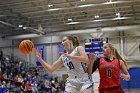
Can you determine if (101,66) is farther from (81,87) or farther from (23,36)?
(23,36)

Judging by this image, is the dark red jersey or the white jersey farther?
the white jersey

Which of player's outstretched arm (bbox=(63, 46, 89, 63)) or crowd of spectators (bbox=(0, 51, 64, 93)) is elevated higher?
player's outstretched arm (bbox=(63, 46, 89, 63))

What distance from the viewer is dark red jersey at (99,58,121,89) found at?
159 inches

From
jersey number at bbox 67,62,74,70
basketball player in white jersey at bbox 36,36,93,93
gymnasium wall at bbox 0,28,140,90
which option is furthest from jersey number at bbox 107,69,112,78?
gymnasium wall at bbox 0,28,140,90

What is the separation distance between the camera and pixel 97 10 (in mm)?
19875

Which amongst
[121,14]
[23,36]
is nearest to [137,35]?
[121,14]

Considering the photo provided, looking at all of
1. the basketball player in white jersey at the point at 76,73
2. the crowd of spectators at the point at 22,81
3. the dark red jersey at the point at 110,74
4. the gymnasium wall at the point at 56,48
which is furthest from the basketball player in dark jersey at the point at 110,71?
the gymnasium wall at the point at 56,48

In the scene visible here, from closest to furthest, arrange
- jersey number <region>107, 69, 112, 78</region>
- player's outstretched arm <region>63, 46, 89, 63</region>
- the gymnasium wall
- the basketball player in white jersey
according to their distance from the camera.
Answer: player's outstretched arm <region>63, 46, 89, 63</region>, jersey number <region>107, 69, 112, 78</region>, the basketball player in white jersey, the gymnasium wall

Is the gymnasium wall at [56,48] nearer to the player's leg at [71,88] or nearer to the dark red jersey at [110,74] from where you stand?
the player's leg at [71,88]

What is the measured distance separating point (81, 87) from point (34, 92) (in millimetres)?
15514

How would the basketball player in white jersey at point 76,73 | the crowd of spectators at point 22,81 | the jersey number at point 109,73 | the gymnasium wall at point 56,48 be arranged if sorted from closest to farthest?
the jersey number at point 109,73, the basketball player in white jersey at point 76,73, the crowd of spectators at point 22,81, the gymnasium wall at point 56,48

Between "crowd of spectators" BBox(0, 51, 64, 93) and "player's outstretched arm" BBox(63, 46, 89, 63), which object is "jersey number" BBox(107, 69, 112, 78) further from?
"crowd of spectators" BBox(0, 51, 64, 93)

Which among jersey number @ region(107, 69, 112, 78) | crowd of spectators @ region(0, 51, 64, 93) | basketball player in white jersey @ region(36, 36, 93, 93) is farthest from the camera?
crowd of spectators @ region(0, 51, 64, 93)

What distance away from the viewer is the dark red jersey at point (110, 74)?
403 centimetres
